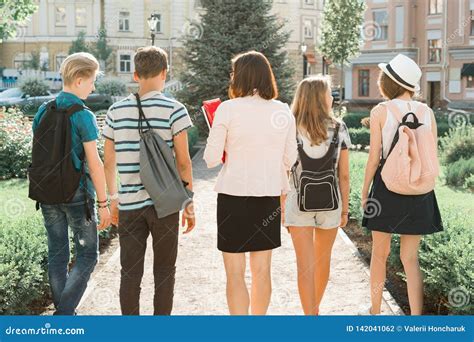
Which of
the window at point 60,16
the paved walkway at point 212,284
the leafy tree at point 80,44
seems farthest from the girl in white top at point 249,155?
the window at point 60,16

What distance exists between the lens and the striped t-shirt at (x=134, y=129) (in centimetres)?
455

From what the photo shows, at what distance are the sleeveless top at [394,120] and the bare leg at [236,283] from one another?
1197 mm

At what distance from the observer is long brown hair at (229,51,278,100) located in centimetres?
457

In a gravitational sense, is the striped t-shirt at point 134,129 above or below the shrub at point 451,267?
above

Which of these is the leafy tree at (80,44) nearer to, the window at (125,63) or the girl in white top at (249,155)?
the window at (125,63)

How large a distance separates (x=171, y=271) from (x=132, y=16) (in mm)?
47002

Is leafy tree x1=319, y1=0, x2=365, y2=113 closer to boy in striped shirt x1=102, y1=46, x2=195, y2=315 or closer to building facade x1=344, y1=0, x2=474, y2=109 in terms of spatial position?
building facade x1=344, y1=0, x2=474, y2=109

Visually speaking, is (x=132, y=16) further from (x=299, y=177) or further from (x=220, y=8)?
(x=299, y=177)

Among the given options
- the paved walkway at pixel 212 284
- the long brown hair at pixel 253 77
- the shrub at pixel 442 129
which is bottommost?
the paved walkway at pixel 212 284

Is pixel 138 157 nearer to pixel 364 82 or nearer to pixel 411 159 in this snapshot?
pixel 411 159

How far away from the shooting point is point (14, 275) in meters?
5.41

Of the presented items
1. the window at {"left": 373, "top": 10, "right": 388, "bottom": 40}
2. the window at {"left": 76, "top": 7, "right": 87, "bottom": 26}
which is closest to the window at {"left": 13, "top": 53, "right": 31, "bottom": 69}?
the window at {"left": 76, "top": 7, "right": 87, "bottom": 26}

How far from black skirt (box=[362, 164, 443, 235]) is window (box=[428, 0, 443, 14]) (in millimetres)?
42111

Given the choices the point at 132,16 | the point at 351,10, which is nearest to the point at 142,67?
the point at 351,10
